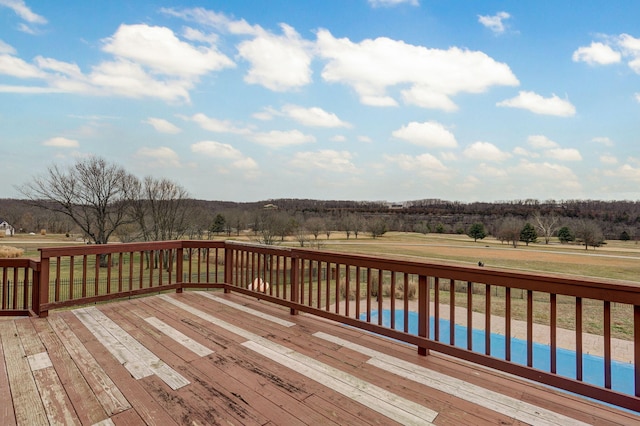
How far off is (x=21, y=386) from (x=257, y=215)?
36301mm

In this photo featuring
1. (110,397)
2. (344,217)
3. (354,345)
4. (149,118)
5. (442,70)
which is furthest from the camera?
(344,217)

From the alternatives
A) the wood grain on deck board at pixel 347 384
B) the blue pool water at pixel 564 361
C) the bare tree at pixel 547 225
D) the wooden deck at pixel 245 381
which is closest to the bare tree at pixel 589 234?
the bare tree at pixel 547 225

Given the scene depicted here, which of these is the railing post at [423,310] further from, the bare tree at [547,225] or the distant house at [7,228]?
the bare tree at [547,225]

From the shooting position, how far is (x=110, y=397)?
6.40ft

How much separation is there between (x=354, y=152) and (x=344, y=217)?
109ft

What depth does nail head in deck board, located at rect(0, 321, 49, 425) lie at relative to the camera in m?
1.75

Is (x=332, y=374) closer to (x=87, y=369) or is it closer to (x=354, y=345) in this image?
(x=354, y=345)

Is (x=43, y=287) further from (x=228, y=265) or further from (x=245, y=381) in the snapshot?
(x=245, y=381)

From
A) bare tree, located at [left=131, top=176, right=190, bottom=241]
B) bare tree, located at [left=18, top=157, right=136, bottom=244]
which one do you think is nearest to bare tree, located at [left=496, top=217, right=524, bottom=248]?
bare tree, located at [left=131, top=176, right=190, bottom=241]

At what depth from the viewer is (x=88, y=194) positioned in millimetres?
22797

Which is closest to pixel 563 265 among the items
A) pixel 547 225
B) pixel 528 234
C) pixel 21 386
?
pixel 528 234

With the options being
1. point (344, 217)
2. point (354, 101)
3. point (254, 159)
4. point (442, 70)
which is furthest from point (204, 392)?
point (344, 217)

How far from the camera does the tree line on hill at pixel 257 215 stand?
74.4 feet

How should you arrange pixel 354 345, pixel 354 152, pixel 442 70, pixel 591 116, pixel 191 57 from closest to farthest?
pixel 354 345 < pixel 191 57 < pixel 442 70 < pixel 591 116 < pixel 354 152
